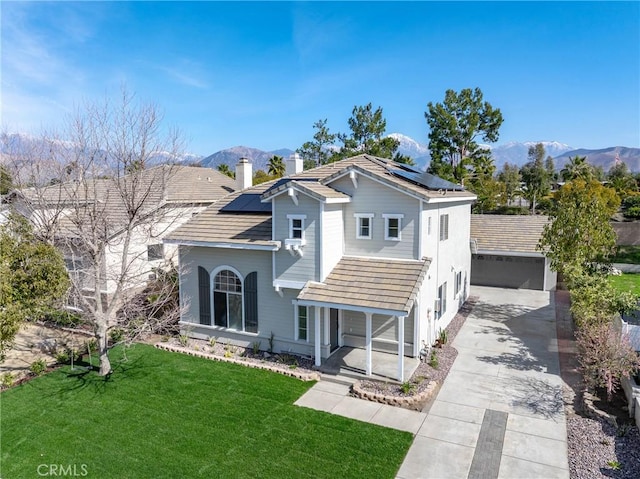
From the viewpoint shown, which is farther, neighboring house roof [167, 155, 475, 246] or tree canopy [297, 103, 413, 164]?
tree canopy [297, 103, 413, 164]

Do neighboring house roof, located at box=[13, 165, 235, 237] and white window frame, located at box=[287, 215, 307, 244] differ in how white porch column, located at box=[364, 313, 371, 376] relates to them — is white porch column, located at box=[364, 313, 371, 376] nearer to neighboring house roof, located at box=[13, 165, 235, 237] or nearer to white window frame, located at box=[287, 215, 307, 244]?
white window frame, located at box=[287, 215, 307, 244]

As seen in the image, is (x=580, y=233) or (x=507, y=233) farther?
(x=507, y=233)

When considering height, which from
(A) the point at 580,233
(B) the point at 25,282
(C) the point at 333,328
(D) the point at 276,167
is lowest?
(C) the point at 333,328

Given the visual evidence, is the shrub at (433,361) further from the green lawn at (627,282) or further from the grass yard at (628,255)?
the grass yard at (628,255)

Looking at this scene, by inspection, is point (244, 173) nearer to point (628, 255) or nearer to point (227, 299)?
point (227, 299)

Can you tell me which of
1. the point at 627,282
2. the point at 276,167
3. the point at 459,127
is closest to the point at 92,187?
the point at 627,282

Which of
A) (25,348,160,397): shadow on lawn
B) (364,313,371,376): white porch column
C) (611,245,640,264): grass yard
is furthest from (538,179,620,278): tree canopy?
(611,245,640,264): grass yard
